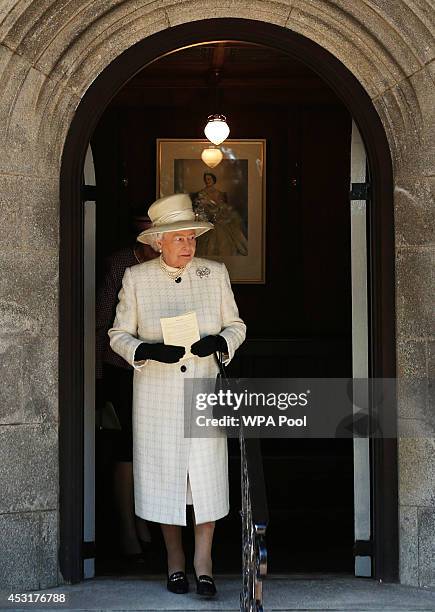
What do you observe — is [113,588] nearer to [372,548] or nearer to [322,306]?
[372,548]

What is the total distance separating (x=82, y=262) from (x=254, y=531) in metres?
2.39

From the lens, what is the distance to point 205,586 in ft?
17.5

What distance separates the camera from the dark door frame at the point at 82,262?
18.5 ft

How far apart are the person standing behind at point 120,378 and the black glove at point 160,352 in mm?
828

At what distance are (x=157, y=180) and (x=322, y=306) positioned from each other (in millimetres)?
1820

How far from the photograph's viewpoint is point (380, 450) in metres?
5.74

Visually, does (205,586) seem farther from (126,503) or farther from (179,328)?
(179,328)

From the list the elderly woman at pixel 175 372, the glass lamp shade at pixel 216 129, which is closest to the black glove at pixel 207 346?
the elderly woman at pixel 175 372

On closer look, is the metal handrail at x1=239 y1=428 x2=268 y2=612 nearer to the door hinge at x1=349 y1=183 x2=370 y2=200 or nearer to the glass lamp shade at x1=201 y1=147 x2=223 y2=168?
the door hinge at x1=349 y1=183 x2=370 y2=200

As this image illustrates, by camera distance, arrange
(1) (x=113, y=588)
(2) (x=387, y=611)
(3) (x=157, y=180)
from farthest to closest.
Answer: (3) (x=157, y=180) → (1) (x=113, y=588) → (2) (x=387, y=611)

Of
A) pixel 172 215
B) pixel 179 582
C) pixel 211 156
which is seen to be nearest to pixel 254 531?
pixel 179 582

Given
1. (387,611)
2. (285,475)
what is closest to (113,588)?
(387,611)

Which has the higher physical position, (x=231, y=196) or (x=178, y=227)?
(x=231, y=196)

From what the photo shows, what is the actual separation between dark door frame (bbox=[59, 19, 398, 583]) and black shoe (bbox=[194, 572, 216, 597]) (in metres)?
0.69
